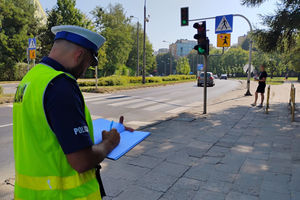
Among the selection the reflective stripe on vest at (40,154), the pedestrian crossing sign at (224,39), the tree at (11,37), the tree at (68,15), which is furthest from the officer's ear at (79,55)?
the tree at (11,37)

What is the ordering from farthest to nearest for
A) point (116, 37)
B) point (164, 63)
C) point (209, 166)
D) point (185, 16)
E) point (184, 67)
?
point (164, 63)
point (184, 67)
point (116, 37)
point (185, 16)
point (209, 166)

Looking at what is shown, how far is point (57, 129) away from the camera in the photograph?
110 centimetres

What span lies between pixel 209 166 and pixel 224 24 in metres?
10.1

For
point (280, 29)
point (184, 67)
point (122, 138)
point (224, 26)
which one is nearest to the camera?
point (122, 138)

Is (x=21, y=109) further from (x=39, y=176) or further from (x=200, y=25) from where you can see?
(x=200, y=25)

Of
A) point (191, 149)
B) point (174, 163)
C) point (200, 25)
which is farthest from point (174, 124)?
point (200, 25)

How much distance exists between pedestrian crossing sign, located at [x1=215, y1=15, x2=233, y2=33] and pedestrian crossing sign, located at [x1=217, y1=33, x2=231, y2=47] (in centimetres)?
89

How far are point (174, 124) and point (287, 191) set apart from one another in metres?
4.45

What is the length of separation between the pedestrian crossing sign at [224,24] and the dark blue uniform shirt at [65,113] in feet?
41.1

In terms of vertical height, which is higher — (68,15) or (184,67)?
(68,15)

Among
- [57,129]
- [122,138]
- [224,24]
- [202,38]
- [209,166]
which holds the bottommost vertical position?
[209,166]

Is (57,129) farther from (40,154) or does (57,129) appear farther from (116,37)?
(116,37)

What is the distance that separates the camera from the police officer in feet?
3.65

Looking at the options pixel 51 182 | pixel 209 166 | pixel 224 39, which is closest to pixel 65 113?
pixel 51 182
